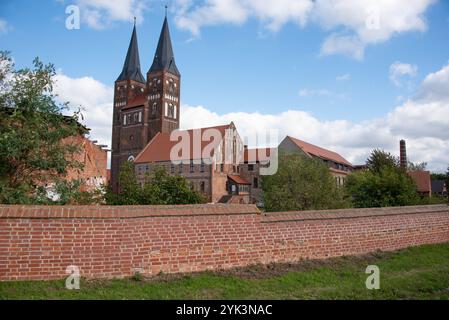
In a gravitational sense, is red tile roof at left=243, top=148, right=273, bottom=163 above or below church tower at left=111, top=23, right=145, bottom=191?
below

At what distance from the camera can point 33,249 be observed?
282 inches

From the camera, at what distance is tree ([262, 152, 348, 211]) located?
27.9 meters

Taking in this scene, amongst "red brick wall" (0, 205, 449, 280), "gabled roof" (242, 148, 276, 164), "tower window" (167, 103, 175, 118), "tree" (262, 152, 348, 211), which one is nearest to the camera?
"red brick wall" (0, 205, 449, 280)

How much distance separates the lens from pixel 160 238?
26.6 feet

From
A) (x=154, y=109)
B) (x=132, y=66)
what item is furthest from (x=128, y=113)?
(x=132, y=66)

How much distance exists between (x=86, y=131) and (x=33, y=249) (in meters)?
9.74

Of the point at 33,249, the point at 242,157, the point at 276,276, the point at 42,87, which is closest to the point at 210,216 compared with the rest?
the point at 276,276

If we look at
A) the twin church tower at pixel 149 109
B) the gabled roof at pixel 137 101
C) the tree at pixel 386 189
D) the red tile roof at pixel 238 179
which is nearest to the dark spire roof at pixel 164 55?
the twin church tower at pixel 149 109

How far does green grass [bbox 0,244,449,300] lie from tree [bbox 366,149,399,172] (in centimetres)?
2380

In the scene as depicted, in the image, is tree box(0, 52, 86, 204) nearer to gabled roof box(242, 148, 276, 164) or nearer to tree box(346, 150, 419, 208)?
tree box(346, 150, 419, 208)

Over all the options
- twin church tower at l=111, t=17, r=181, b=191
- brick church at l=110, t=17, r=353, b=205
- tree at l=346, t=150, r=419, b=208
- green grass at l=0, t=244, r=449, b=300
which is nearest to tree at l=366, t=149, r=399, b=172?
tree at l=346, t=150, r=419, b=208

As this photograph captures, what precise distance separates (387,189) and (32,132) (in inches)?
953

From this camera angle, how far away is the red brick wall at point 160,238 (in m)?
7.15

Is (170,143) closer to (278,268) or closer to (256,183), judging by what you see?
Result: (256,183)
